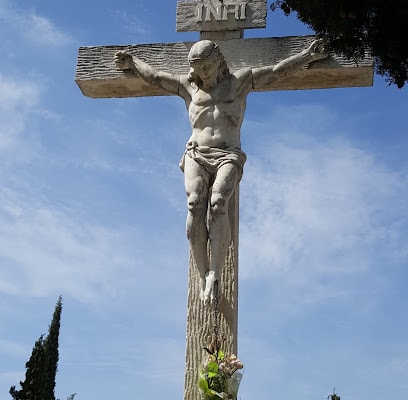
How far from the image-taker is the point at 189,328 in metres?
5.13

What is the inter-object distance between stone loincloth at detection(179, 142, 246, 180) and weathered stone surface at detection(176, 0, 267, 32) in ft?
4.79

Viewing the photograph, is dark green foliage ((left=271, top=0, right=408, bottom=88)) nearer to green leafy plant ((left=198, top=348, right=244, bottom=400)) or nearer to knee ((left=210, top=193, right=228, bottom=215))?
knee ((left=210, top=193, right=228, bottom=215))

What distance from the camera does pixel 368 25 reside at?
4.90 meters

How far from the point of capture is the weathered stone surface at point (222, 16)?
618 centimetres

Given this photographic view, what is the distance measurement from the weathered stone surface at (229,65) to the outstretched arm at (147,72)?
0.09m

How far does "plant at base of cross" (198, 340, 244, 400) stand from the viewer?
414 cm

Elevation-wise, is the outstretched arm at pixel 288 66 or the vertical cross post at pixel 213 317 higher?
the outstretched arm at pixel 288 66

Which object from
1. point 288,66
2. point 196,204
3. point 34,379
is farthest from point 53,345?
point 196,204

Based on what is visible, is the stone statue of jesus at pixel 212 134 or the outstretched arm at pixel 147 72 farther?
the outstretched arm at pixel 147 72

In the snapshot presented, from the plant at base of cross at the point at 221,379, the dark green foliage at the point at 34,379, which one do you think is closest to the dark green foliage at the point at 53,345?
the dark green foliage at the point at 34,379

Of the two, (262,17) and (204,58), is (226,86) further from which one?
(262,17)

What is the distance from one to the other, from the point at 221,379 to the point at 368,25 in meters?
2.65

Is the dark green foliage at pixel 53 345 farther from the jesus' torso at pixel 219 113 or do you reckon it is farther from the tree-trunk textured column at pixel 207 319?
the jesus' torso at pixel 219 113

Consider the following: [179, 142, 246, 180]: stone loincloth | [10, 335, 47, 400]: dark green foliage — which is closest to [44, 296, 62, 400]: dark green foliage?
[10, 335, 47, 400]: dark green foliage
